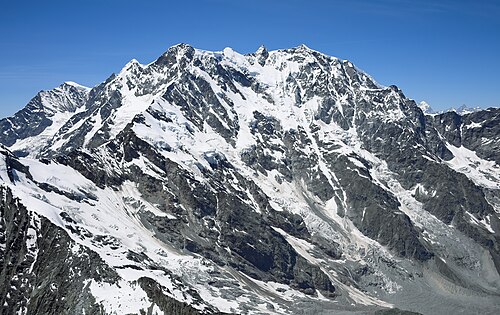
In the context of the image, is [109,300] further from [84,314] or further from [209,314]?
[209,314]

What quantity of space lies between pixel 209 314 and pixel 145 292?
69.2ft

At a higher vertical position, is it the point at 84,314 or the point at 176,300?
the point at 176,300

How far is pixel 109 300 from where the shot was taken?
198 m

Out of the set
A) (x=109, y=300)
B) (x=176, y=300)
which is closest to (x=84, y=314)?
(x=109, y=300)

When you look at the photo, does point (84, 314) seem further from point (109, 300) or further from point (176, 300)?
point (176, 300)

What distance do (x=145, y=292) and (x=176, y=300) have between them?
11737 millimetres

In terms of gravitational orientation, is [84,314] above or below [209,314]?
below

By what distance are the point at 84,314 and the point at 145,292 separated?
68.2 feet

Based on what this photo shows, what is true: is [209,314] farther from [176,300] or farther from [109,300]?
[109,300]

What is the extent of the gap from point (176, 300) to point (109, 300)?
2278 centimetres

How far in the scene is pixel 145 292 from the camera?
19600cm

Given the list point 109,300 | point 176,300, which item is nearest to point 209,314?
point 176,300

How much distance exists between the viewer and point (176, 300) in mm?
190250
